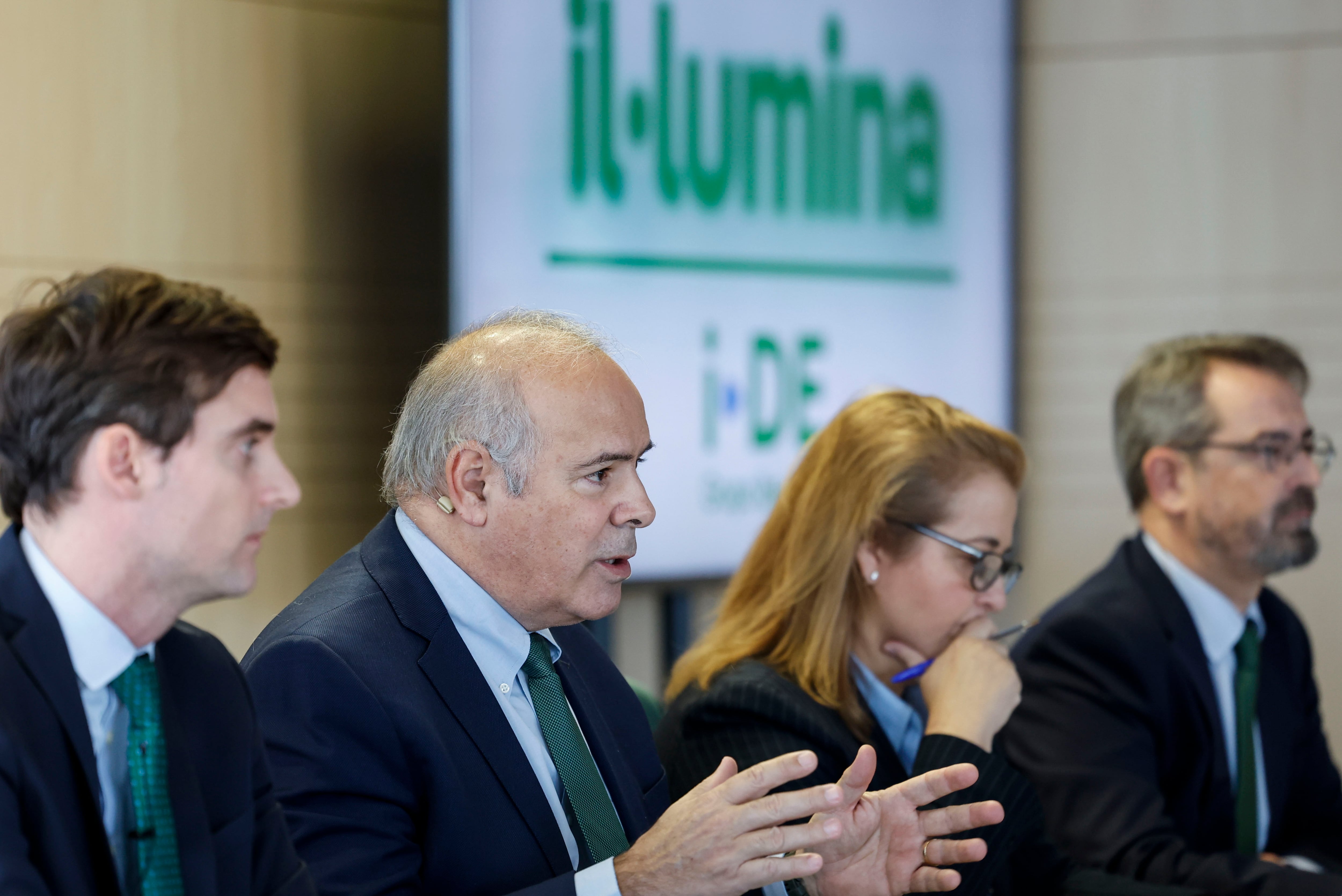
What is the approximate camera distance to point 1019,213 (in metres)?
4.37

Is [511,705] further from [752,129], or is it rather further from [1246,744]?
[752,129]

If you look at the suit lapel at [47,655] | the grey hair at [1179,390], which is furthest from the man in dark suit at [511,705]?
the grey hair at [1179,390]

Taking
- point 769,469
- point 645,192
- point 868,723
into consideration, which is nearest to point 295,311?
point 645,192

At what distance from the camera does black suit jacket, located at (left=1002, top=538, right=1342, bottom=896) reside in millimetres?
2279

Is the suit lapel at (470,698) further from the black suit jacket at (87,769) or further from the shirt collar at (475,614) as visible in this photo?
the black suit jacket at (87,769)

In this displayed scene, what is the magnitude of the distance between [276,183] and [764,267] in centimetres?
133

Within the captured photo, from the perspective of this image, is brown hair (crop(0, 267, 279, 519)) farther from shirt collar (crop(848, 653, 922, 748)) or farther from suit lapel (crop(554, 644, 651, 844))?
shirt collar (crop(848, 653, 922, 748))

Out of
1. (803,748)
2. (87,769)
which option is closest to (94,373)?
(87,769)

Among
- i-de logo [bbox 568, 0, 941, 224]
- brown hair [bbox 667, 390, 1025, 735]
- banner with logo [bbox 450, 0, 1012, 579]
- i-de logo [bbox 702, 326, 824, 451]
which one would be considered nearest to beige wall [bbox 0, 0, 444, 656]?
banner with logo [bbox 450, 0, 1012, 579]

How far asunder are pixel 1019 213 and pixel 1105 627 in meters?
2.18

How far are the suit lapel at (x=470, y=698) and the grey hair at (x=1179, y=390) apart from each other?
1691mm

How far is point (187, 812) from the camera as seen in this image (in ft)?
4.01

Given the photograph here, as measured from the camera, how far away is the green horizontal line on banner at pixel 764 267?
Result: 137 inches

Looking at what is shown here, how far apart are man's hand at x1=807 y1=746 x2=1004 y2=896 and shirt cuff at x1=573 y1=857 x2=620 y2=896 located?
0.31 metres
